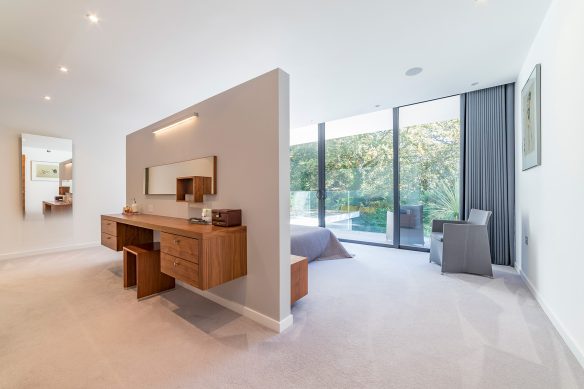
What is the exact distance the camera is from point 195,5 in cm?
208

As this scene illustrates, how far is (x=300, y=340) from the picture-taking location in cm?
189

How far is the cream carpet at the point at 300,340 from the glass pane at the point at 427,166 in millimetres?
1640

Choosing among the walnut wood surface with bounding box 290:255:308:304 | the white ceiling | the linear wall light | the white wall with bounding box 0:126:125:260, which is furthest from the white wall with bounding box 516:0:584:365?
the white wall with bounding box 0:126:125:260

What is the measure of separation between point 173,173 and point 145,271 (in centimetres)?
117

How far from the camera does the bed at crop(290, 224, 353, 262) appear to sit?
360 centimetres

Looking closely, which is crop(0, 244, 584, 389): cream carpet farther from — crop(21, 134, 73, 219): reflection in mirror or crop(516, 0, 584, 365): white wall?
crop(21, 134, 73, 219): reflection in mirror

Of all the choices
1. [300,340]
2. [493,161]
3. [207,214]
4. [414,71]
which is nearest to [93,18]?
[207,214]

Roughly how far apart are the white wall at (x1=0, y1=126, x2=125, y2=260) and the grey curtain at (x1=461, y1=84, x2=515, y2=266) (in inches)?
264

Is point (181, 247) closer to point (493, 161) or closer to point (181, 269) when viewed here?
point (181, 269)

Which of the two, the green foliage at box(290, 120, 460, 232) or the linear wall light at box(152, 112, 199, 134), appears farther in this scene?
the green foliage at box(290, 120, 460, 232)

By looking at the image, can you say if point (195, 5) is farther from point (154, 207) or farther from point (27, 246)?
point (27, 246)

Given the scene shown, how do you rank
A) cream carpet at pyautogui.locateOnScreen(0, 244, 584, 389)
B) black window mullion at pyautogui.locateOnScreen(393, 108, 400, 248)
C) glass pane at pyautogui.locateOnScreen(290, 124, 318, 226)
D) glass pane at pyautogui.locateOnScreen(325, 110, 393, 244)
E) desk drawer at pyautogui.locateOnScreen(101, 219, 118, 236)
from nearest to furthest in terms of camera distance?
cream carpet at pyautogui.locateOnScreen(0, 244, 584, 389)
desk drawer at pyautogui.locateOnScreen(101, 219, 118, 236)
black window mullion at pyautogui.locateOnScreen(393, 108, 400, 248)
glass pane at pyautogui.locateOnScreen(325, 110, 393, 244)
glass pane at pyautogui.locateOnScreen(290, 124, 318, 226)

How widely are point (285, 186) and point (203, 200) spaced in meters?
1.06

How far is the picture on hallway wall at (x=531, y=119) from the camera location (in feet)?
8.28
